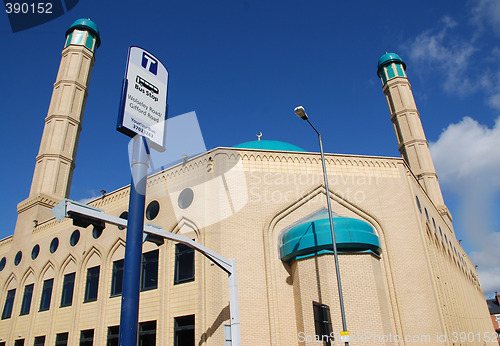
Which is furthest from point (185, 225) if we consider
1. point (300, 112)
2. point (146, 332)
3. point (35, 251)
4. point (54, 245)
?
point (35, 251)

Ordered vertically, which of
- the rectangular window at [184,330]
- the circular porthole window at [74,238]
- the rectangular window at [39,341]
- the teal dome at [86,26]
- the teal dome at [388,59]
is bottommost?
the rectangular window at [184,330]

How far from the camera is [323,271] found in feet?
48.6

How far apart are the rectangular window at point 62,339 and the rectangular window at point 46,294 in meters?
2.19

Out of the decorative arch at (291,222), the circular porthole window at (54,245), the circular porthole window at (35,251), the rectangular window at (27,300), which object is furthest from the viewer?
the circular porthole window at (35,251)

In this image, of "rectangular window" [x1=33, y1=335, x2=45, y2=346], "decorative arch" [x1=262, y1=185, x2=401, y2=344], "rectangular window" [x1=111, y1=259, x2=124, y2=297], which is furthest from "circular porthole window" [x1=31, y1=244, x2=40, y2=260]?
"decorative arch" [x1=262, y1=185, x2=401, y2=344]

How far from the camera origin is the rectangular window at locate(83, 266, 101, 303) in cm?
2017

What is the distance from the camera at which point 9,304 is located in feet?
81.9

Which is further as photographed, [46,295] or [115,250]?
[46,295]

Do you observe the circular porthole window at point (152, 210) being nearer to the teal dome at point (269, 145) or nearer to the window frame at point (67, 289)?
the window frame at point (67, 289)

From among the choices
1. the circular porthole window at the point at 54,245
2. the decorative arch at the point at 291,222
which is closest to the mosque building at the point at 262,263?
the decorative arch at the point at 291,222

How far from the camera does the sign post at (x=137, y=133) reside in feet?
24.4

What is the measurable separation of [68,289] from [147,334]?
23.8 ft

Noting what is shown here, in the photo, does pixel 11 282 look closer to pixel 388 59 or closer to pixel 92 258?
pixel 92 258

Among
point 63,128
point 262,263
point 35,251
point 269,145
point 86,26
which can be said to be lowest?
point 262,263
